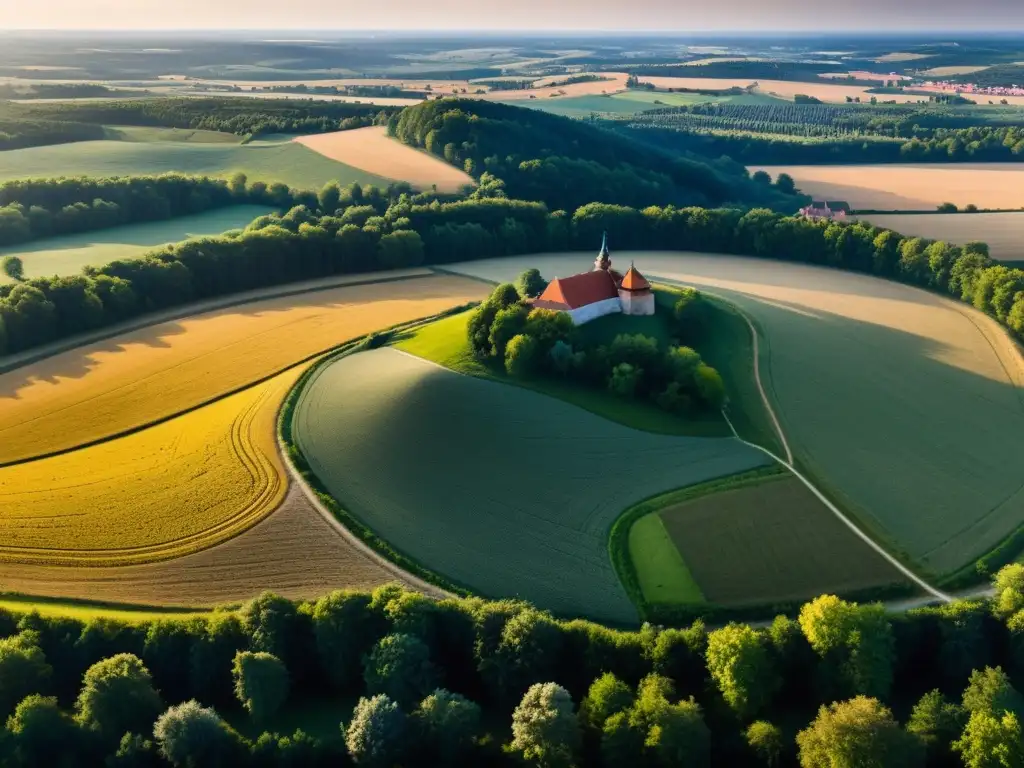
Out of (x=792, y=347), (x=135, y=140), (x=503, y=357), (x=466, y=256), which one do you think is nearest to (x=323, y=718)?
(x=503, y=357)

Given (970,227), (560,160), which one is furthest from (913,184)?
(560,160)

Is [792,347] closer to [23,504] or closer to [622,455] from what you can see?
[622,455]

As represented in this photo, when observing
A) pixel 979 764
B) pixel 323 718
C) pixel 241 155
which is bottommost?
pixel 323 718

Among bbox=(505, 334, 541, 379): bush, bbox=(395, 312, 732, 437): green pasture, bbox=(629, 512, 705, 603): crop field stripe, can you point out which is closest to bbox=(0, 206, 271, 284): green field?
bbox=(395, 312, 732, 437): green pasture

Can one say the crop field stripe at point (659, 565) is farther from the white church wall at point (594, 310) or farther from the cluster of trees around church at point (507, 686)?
the white church wall at point (594, 310)

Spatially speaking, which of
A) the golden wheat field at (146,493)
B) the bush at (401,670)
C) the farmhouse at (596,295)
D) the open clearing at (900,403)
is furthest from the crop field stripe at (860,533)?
the golden wheat field at (146,493)
